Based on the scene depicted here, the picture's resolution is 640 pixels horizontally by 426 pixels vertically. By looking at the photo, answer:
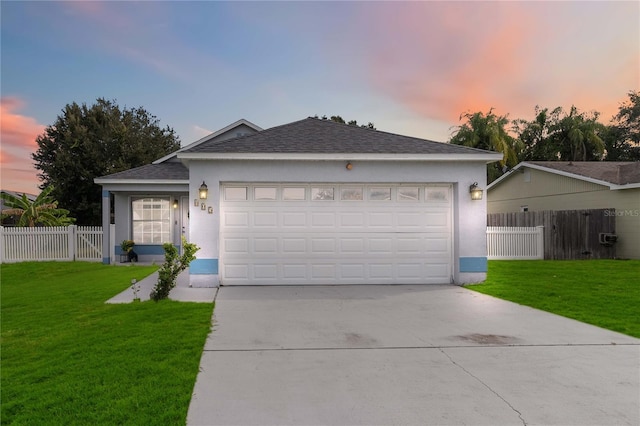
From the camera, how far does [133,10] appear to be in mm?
11898

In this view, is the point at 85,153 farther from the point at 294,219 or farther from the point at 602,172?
the point at 602,172

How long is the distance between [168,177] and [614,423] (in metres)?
14.1

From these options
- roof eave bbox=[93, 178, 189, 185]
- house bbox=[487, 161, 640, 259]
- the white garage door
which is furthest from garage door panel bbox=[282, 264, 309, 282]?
house bbox=[487, 161, 640, 259]

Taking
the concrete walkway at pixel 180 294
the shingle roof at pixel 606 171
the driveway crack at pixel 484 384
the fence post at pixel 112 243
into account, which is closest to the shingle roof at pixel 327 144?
the concrete walkway at pixel 180 294

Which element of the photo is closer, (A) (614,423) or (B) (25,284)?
(A) (614,423)

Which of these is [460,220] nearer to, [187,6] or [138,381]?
[138,381]

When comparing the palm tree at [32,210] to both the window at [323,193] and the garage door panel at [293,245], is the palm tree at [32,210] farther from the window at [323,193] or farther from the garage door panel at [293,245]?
the window at [323,193]

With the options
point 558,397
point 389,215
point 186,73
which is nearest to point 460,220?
point 389,215

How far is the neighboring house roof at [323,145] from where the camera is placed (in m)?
9.43

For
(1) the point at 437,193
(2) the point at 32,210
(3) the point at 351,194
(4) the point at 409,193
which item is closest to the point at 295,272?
(3) the point at 351,194

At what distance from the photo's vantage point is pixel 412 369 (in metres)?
4.18

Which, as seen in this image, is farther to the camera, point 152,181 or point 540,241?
point 540,241

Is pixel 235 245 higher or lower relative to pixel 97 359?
higher

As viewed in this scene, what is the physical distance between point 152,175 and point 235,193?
6.48m
